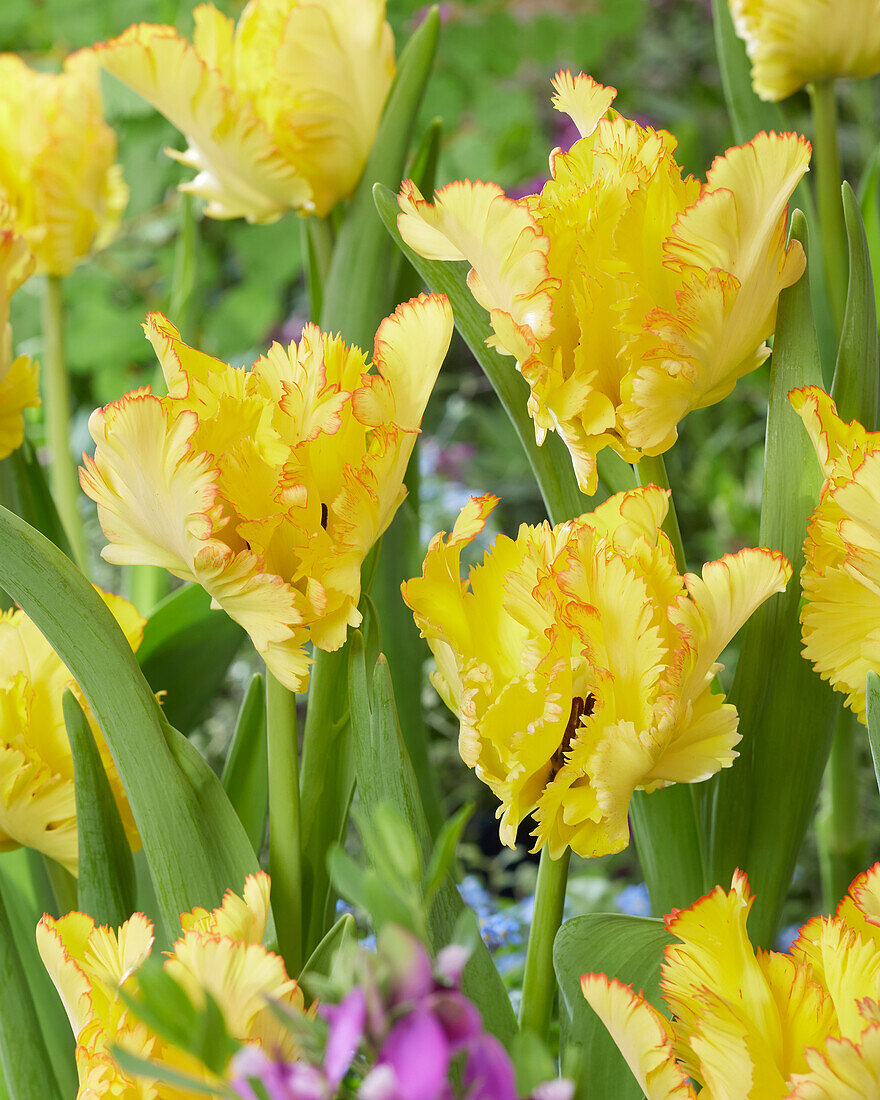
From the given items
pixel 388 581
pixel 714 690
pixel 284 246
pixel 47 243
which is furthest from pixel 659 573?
pixel 284 246

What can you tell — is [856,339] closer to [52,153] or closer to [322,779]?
[322,779]

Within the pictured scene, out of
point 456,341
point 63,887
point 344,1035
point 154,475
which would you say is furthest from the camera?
point 456,341

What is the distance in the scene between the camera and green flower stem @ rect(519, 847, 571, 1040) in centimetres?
25

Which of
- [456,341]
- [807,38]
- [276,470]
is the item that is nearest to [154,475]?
[276,470]

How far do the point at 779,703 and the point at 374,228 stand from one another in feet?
0.71

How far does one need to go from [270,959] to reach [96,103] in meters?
0.42

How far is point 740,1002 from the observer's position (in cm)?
20

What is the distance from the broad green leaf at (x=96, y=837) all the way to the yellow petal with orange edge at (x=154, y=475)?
0.20 feet

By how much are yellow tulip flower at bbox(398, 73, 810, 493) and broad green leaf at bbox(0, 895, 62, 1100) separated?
212mm

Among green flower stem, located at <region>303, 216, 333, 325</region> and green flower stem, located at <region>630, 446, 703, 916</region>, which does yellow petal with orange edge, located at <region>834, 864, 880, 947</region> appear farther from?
green flower stem, located at <region>303, 216, 333, 325</region>

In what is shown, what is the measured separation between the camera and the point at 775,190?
239 millimetres

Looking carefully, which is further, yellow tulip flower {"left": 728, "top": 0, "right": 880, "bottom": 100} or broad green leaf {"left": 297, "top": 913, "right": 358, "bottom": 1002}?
yellow tulip flower {"left": 728, "top": 0, "right": 880, "bottom": 100}

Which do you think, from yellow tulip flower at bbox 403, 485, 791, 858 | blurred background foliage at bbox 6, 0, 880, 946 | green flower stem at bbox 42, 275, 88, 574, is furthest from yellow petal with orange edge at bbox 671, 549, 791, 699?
blurred background foliage at bbox 6, 0, 880, 946

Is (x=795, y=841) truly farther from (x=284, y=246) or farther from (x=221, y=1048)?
(x=284, y=246)
